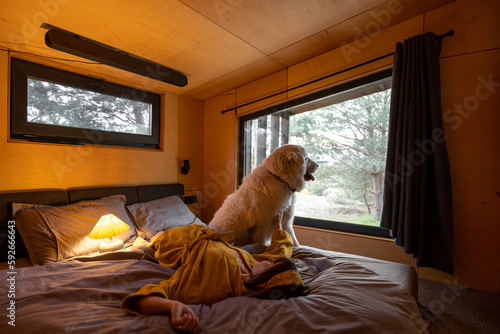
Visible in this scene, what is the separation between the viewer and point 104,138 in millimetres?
2809

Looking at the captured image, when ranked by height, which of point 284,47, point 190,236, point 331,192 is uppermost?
point 284,47

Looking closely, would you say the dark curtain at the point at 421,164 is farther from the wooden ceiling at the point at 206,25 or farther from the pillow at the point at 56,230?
the pillow at the point at 56,230

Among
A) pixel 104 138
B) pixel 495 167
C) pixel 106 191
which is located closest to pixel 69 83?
pixel 104 138

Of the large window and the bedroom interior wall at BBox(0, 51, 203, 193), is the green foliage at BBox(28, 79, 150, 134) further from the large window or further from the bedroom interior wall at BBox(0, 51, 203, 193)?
the large window

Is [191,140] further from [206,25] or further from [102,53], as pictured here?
[206,25]

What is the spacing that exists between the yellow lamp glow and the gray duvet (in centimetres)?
67

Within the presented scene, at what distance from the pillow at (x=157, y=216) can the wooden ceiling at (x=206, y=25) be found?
1.63 metres

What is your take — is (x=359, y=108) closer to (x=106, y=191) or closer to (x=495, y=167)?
(x=495, y=167)

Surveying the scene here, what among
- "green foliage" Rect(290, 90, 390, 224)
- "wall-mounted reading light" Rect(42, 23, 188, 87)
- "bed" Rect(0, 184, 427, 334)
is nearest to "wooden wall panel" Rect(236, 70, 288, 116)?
"green foliage" Rect(290, 90, 390, 224)

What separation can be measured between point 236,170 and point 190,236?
76.5 inches

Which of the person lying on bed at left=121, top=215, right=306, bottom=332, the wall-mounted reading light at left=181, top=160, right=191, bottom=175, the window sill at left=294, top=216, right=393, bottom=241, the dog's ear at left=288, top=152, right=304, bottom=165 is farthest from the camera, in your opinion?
the wall-mounted reading light at left=181, top=160, right=191, bottom=175

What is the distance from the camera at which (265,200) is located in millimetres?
1910

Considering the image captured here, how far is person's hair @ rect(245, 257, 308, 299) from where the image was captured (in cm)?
100

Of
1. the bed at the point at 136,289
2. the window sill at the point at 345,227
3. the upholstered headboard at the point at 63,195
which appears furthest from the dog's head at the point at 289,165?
the upholstered headboard at the point at 63,195
